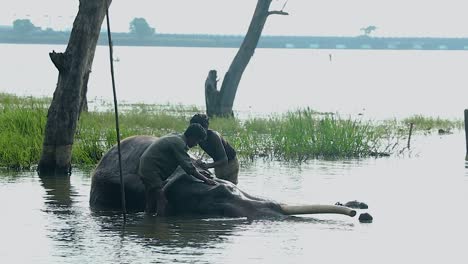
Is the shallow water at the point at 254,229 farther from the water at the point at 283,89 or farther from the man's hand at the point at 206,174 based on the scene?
the water at the point at 283,89

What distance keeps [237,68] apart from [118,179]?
1666 centimetres

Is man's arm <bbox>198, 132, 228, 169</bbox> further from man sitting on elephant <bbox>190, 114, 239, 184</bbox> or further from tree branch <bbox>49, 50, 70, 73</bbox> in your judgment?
tree branch <bbox>49, 50, 70, 73</bbox>

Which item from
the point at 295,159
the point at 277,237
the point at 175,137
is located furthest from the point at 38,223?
the point at 295,159

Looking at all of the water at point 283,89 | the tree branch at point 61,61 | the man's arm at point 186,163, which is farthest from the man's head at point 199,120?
the water at point 283,89

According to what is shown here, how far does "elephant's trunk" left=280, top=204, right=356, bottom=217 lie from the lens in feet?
53.8

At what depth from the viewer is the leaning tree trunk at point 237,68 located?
33547 millimetres

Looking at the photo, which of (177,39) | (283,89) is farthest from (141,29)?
(283,89)

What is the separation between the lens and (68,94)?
2092 centimetres

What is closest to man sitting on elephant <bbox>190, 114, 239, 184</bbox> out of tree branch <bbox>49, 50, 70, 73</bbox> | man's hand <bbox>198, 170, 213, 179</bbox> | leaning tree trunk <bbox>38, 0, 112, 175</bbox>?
man's hand <bbox>198, 170, 213, 179</bbox>

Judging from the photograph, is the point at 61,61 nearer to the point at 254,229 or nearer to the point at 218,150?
the point at 218,150

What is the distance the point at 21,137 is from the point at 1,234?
657 centimetres

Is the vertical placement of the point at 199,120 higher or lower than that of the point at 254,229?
higher

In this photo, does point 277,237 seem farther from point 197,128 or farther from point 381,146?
point 381,146

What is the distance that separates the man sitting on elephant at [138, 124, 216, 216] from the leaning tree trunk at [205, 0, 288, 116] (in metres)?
16.4
